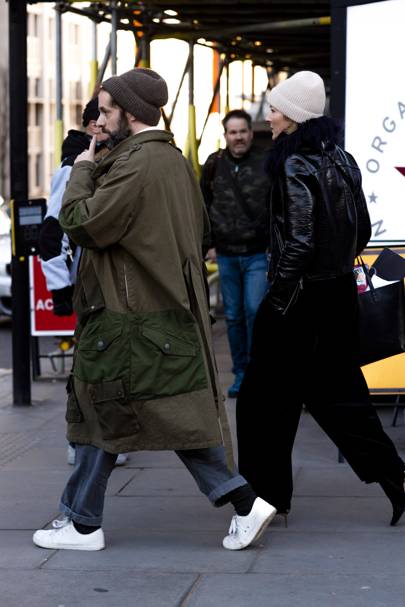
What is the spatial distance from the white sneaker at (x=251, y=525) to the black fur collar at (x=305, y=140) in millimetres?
1285

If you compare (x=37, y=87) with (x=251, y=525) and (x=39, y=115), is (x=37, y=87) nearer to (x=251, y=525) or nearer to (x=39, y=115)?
(x=39, y=115)

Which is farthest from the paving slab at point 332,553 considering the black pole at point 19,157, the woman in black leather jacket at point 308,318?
the black pole at point 19,157

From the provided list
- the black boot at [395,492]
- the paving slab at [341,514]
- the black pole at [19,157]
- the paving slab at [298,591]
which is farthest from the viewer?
the black pole at [19,157]

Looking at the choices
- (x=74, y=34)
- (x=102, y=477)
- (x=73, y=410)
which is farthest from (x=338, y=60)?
(x=74, y=34)

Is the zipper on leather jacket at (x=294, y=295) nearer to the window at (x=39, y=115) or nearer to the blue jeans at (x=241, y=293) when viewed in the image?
the blue jeans at (x=241, y=293)

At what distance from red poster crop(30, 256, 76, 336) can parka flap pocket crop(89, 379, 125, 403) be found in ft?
14.7

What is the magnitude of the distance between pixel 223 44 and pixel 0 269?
10.8 feet

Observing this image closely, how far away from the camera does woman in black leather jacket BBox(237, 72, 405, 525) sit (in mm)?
5059

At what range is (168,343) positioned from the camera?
474cm

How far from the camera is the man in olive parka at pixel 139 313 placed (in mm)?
4734

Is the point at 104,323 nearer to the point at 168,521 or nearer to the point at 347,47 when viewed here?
the point at 168,521

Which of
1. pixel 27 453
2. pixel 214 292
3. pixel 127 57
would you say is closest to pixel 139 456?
pixel 27 453

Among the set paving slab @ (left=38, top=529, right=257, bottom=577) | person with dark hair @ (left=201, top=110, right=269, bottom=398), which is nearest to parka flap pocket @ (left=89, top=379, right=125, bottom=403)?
paving slab @ (left=38, top=529, right=257, bottom=577)

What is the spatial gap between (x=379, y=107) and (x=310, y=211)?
1758mm
